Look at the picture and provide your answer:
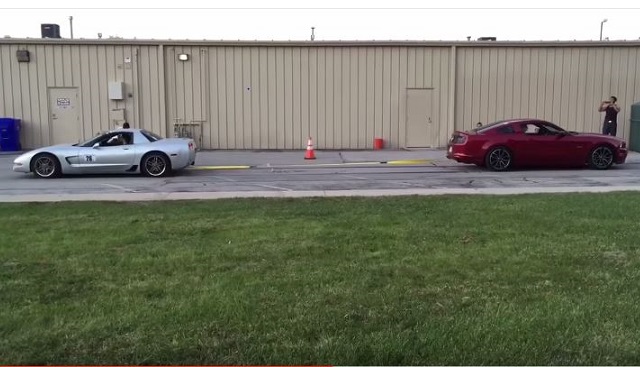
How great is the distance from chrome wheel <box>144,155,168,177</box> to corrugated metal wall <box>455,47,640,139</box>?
1160cm

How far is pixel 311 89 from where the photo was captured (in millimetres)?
21969

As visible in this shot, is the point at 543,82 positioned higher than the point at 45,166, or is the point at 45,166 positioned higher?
the point at 543,82

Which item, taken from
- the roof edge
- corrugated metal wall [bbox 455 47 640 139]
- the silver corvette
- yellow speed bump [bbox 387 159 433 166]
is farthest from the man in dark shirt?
the silver corvette

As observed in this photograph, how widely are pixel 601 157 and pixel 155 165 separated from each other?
1108 cm

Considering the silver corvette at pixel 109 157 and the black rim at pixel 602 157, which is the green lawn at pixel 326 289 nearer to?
the silver corvette at pixel 109 157

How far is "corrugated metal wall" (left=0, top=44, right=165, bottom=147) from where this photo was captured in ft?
69.6

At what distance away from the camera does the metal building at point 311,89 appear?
70.2 feet

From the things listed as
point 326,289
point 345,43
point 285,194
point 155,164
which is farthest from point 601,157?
point 326,289

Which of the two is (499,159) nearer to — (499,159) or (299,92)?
(499,159)

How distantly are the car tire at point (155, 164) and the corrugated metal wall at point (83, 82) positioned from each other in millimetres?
7448

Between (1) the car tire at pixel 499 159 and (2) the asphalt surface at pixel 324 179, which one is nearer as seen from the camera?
(2) the asphalt surface at pixel 324 179

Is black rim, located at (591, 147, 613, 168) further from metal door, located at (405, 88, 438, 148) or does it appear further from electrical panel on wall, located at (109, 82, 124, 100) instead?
electrical panel on wall, located at (109, 82, 124, 100)

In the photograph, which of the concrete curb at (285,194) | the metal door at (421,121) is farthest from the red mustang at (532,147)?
the metal door at (421,121)

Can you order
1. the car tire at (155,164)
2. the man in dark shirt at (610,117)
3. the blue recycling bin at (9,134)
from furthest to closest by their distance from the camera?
the blue recycling bin at (9,134) → the man in dark shirt at (610,117) → the car tire at (155,164)
